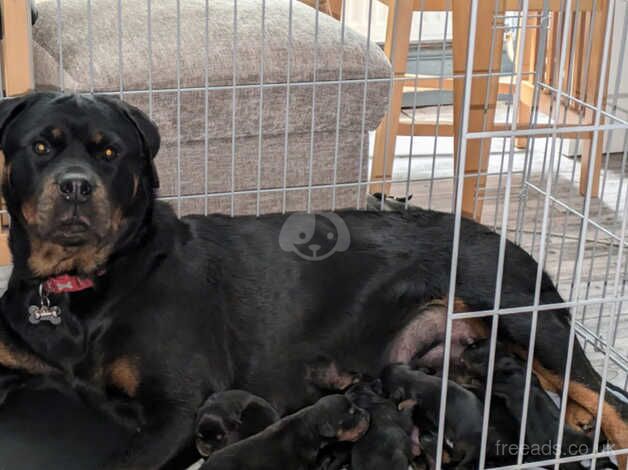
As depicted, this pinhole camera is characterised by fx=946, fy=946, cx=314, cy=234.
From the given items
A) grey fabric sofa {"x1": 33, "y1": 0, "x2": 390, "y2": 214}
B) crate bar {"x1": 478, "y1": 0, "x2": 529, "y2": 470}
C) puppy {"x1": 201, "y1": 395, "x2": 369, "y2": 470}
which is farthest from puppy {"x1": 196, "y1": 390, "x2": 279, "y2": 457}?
grey fabric sofa {"x1": 33, "y1": 0, "x2": 390, "y2": 214}

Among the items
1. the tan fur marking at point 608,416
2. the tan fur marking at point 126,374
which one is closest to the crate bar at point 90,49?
the tan fur marking at point 126,374

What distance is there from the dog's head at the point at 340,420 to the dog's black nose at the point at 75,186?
672 millimetres

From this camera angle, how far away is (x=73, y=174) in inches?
79.7

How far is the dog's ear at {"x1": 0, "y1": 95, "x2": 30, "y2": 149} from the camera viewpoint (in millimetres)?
2102

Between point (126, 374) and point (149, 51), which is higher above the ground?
point (149, 51)

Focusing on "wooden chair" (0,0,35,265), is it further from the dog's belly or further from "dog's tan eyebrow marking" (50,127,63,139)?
the dog's belly

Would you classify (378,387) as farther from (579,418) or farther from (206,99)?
(206,99)

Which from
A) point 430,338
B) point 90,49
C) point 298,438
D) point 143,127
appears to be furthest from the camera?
point 90,49

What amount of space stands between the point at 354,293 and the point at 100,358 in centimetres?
66

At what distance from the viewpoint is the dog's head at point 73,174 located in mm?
2045

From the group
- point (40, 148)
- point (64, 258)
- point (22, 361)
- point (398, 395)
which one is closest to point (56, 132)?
point (40, 148)

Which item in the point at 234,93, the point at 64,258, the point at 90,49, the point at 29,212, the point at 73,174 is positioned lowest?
the point at 64,258

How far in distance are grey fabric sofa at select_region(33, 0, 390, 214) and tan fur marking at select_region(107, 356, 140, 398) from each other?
887 millimetres

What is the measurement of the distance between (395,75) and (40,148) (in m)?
1.75
